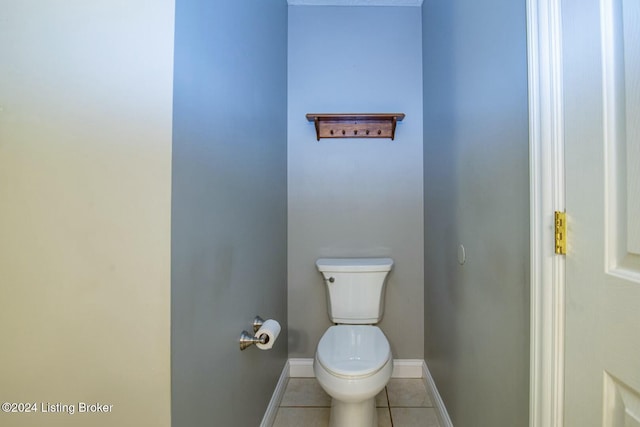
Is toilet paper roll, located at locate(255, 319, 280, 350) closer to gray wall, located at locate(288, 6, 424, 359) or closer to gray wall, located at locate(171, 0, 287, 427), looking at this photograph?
gray wall, located at locate(171, 0, 287, 427)

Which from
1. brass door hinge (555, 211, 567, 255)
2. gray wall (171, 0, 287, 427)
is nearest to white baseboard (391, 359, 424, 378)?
gray wall (171, 0, 287, 427)

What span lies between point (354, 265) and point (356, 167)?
2.06 ft

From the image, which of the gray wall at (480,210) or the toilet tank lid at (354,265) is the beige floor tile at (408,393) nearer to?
the gray wall at (480,210)

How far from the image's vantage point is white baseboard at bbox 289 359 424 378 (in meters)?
1.62

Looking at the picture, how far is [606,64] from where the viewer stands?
50 cm

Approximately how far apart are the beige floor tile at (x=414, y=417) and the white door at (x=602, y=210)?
2.88 ft

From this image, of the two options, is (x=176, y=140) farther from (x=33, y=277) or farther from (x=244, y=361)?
(x=244, y=361)

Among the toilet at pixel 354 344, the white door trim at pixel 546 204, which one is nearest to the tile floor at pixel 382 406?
the toilet at pixel 354 344

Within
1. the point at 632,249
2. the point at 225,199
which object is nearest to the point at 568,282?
the point at 632,249

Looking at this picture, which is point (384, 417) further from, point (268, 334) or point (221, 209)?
point (221, 209)

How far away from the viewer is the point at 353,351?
3.90ft

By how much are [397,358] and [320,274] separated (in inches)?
29.2

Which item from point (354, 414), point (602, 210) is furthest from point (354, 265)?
point (602, 210)

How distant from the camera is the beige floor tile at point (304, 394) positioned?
4.62 ft
